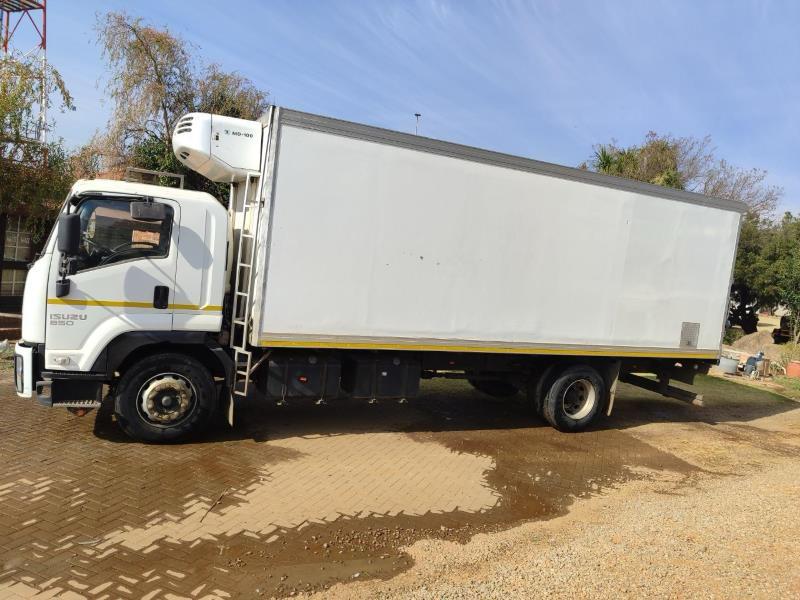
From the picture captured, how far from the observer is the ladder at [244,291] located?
5.89 m

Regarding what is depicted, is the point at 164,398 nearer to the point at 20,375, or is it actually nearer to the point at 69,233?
A: the point at 20,375

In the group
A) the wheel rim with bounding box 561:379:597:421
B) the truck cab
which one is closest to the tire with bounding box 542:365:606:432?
the wheel rim with bounding box 561:379:597:421

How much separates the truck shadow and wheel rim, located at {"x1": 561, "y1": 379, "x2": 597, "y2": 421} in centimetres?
54

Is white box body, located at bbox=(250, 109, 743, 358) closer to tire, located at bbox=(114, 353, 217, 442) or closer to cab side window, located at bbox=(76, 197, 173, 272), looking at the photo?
tire, located at bbox=(114, 353, 217, 442)

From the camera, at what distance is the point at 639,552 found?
414 centimetres

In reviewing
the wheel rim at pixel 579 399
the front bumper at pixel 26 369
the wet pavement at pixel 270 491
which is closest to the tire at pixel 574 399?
the wheel rim at pixel 579 399

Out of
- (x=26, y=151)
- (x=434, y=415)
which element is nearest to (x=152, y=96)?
(x=26, y=151)

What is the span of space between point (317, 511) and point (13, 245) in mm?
13162

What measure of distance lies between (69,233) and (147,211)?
0.71m

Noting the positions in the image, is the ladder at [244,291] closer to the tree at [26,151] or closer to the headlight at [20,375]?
the headlight at [20,375]

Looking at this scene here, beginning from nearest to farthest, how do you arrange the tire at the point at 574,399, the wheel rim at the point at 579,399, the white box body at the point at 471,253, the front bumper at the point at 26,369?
the front bumper at the point at 26,369, the white box body at the point at 471,253, the tire at the point at 574,399, the wheel rim at the point at 579,399

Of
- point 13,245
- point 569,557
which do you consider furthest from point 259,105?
point 569,557

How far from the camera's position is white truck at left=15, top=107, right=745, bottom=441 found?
555 cm

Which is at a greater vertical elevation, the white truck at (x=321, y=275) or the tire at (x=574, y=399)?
the white truck at (x=321, y=275)
